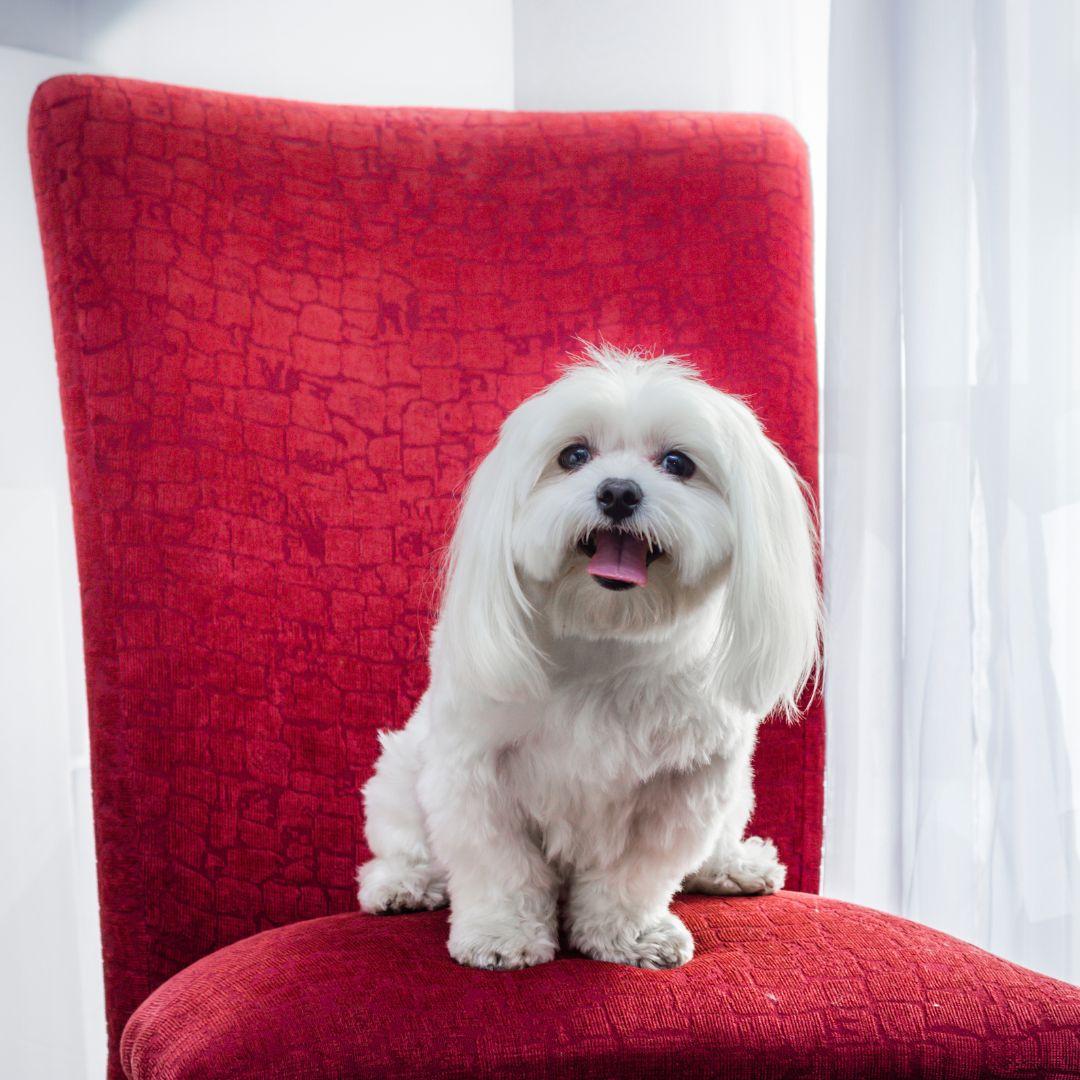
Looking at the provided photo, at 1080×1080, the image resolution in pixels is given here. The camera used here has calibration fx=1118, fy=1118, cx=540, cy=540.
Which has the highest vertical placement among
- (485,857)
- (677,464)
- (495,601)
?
(677,464)

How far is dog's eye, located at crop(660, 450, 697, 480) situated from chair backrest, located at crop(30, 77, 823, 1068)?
0.48m

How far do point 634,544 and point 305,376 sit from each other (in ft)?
2.12

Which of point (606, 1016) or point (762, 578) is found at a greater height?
point (762, 578)

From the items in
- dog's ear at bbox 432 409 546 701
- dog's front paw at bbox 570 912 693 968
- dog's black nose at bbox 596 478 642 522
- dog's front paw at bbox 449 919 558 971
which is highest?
dog's black nose at bbox 596 478 642 522

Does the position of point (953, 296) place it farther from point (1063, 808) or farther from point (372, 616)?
point (372, 616)

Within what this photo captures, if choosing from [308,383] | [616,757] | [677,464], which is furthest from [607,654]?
[308,383]

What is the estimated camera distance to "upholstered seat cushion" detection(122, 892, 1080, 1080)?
0.91m

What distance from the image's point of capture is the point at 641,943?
1.12 m

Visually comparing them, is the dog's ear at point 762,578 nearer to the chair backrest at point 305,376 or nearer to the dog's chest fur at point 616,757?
the dog's chest fur at point 616,757

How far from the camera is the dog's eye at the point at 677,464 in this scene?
3.58 feet

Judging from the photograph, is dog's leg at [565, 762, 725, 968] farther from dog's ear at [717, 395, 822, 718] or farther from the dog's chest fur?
dog's ear at [717, 395, 822, 718]

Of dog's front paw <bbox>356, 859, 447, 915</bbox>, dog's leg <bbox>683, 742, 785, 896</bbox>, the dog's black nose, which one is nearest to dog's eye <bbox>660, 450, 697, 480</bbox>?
the dog's black nose

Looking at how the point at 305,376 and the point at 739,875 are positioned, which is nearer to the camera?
the point at 739,875

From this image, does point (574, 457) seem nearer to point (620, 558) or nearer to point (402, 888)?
point (620, 558)
